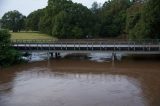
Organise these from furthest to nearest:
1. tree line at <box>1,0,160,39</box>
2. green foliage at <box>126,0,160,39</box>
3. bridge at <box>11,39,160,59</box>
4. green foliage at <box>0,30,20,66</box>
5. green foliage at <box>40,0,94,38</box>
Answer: tree line at <box>1,0,160,39</box> < green foliage at <box>40,0,94,38</box> < green foliage at <box>126,0,160,39</box> < bridge at <box>11,39,160,59</box> < green foliage at <box>0,30,20,66</box>

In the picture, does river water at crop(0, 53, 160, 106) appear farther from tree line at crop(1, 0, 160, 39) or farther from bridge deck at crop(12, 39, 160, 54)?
tree line at crop(1, 0, 160, 39)

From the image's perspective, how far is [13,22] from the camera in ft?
333

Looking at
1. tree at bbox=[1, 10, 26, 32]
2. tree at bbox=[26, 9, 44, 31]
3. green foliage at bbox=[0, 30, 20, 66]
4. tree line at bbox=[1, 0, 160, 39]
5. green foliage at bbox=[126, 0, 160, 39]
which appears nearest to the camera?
green foliage at bbox=[0, 30, 20, 66]

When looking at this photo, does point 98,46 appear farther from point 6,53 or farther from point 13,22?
point 13,22

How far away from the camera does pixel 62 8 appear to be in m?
75.7

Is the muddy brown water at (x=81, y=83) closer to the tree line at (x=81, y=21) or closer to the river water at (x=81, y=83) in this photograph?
the river water at (x=81, y=83)

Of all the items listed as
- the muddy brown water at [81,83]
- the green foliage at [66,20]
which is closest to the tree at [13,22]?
the green foliage at [66,20]

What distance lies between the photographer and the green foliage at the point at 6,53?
134ft

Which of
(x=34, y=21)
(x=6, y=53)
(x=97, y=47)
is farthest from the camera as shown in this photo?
(x=34, y=21)

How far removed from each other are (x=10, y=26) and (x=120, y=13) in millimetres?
33425

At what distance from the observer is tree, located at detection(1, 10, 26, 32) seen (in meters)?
101

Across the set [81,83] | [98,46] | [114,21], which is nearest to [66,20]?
[114,21]

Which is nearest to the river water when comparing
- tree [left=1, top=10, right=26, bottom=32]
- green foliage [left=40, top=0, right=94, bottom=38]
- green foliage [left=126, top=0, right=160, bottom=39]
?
green foliage [left=126, top=0, right=160, bottom=39]

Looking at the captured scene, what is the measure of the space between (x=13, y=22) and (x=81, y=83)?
238ft
